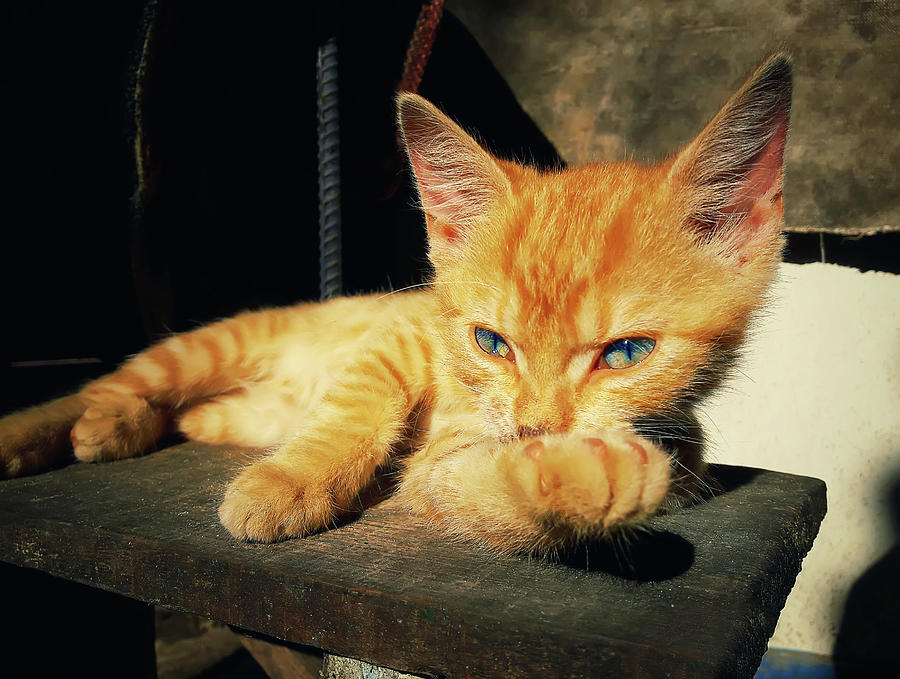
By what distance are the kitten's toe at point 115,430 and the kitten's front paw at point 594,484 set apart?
112 centimetres

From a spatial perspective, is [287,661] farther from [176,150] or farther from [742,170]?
[742,170]

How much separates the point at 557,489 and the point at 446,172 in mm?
774

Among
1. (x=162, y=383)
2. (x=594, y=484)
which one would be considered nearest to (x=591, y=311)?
(x=594, y=484)

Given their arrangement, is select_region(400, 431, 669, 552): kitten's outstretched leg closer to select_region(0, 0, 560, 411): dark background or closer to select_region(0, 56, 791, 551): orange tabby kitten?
select_region(0, 56, 791, 551): orange tabby kitten

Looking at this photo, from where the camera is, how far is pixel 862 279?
2195 millimetres

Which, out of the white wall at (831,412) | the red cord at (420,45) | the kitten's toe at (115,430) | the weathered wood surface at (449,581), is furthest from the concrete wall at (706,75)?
the kitten's toe at (115,430)

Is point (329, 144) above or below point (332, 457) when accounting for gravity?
above

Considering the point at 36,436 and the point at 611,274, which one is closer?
the point at 611,274

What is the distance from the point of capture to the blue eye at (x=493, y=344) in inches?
42.3

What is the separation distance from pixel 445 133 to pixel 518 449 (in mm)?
698

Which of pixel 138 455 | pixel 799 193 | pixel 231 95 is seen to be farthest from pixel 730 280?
pixel 231 95

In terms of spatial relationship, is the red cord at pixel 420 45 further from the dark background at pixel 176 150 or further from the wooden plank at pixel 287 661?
the wooden plank at pixel 287 661

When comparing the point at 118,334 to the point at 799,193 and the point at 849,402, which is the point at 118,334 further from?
the point at 849,402

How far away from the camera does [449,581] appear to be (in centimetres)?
83
